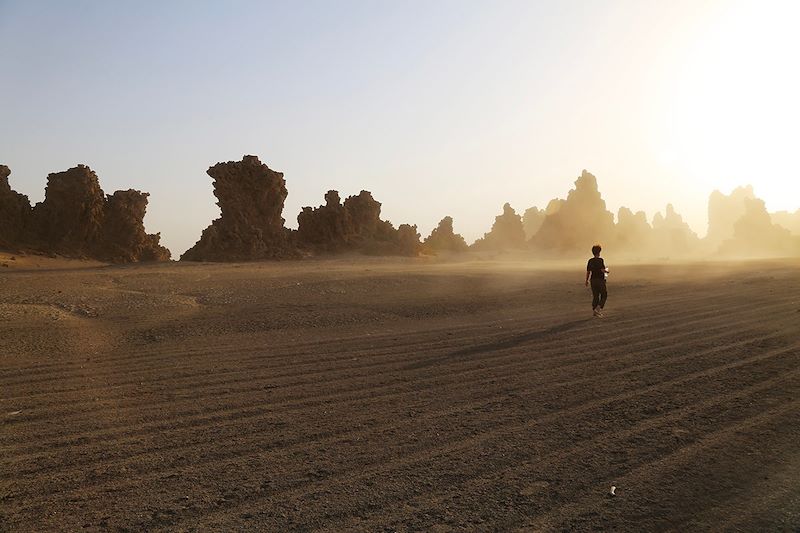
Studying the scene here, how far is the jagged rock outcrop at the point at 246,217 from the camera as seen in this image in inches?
1531

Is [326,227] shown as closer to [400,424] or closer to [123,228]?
[123,228]

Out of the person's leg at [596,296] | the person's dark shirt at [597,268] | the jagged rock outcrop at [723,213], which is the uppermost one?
the jagged rock outcrop at [723,213]

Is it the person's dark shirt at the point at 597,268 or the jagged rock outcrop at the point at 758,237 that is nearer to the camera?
the person's dark shirt at the point at 597,268

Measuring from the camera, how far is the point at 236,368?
8812 millimetres

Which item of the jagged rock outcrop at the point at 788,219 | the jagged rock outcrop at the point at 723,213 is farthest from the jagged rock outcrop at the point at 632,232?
the jagged rock outcrop at the point at 788,219

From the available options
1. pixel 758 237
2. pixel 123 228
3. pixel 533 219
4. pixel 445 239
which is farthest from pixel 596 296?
pixel 533 219

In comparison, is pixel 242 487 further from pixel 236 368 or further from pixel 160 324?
pixel 160 324

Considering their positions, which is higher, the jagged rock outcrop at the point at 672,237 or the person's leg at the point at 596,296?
the jagged rock outcrop at the point at 672,237

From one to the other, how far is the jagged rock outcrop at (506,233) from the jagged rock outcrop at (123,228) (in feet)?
176

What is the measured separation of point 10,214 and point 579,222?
70760mm

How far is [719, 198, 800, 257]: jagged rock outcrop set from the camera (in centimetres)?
8119

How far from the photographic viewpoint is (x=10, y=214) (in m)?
38.0

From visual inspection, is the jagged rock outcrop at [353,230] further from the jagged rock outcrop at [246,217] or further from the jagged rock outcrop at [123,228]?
the jagged rock outcrop at [123,228]

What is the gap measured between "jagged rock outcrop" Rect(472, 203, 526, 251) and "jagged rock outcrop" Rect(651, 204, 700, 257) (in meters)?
26.6
